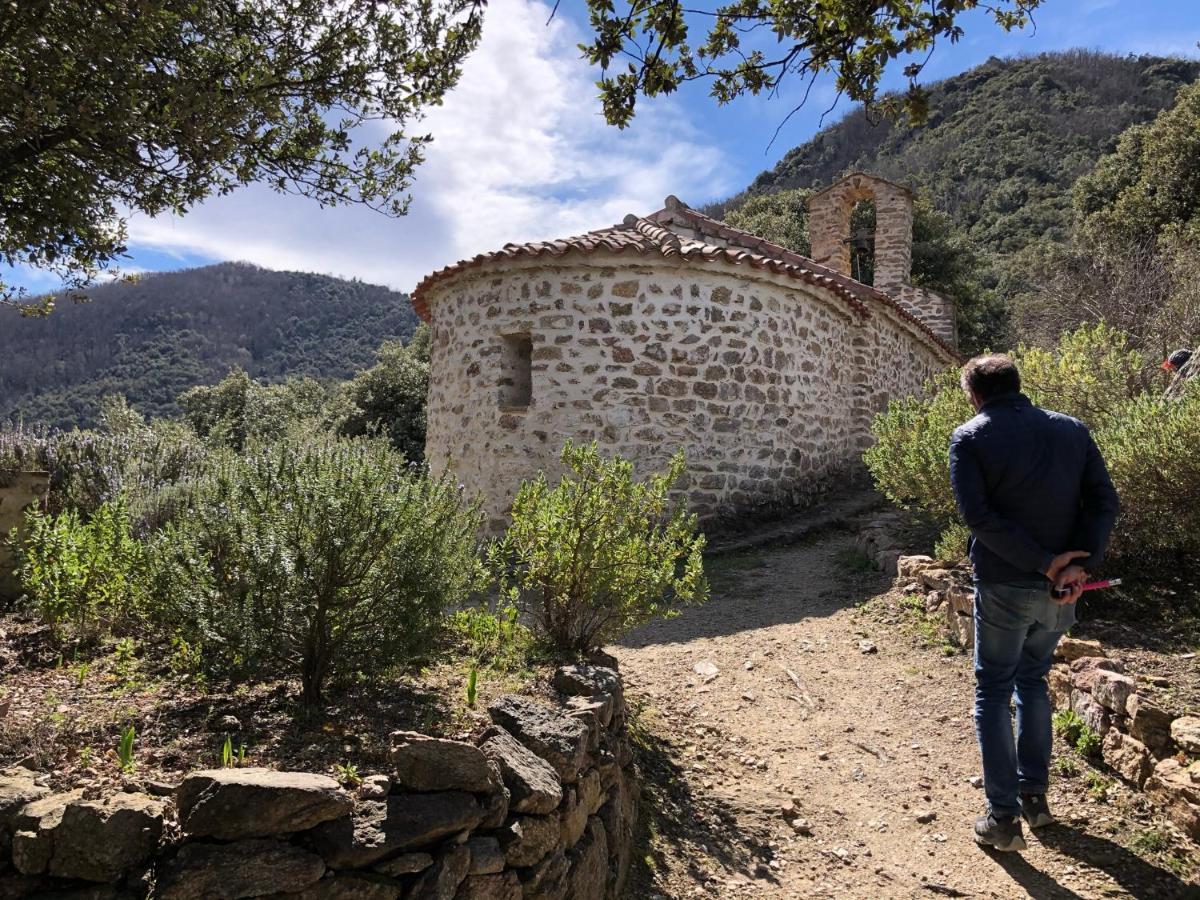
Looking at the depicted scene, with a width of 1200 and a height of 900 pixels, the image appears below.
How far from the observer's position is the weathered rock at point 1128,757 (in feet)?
11.2

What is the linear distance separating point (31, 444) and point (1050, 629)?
28.7 ft

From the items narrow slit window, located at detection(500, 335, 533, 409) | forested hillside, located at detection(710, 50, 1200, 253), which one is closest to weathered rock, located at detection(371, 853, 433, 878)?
narrow slit window, located at detection(500, 335, 533, 409)

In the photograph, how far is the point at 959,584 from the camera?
555cm

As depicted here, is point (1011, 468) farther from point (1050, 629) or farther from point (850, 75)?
point (850, 75)

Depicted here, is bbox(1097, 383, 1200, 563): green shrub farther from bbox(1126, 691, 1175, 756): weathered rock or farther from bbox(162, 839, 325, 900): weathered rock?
bbox(162, 839, 325, 900): weathered rock

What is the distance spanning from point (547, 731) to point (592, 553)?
1.04 metres

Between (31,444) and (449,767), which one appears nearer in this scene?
(449,767)

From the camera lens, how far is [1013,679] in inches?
126

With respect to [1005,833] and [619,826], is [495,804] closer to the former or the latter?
[619,826]

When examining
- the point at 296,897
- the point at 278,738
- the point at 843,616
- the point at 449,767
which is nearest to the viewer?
the point at 296,897

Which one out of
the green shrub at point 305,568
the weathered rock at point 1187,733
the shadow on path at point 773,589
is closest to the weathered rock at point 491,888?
the green shrub at point 305,568

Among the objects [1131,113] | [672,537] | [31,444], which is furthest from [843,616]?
[1131,113]

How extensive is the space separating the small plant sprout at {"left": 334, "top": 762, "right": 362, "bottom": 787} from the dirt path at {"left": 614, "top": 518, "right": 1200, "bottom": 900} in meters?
1.26

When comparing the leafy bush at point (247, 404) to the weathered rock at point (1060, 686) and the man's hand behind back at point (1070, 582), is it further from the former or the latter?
the man's hand behind back at point (1070, 582)
